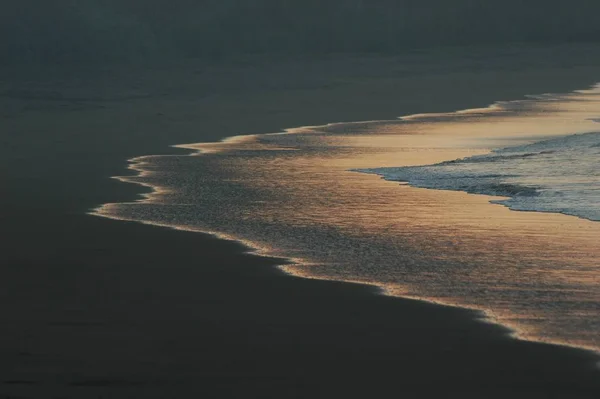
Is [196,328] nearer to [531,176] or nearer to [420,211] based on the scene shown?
[420,211]

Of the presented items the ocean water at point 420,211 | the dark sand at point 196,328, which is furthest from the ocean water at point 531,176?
the dark sand at point 196,328

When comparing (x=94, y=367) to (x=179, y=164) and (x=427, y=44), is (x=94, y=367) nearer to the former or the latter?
(x=179, y=164)

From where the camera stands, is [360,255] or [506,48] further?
[506,48]

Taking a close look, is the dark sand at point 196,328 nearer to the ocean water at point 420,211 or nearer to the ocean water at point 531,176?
the ocean water at point 420,211

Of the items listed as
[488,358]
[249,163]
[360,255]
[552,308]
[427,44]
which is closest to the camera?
[488,358]

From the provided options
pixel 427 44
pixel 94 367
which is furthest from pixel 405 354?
pixel 427 44

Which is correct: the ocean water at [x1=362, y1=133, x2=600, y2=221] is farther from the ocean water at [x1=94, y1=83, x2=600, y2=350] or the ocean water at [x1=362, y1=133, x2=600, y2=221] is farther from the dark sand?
the dark sand
